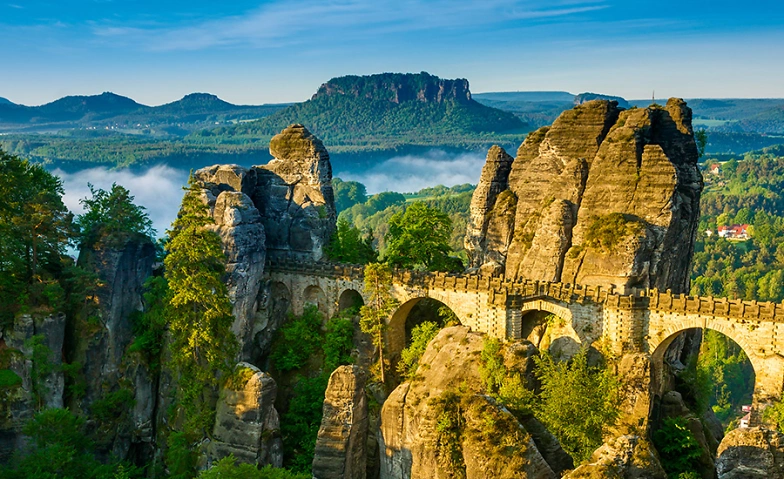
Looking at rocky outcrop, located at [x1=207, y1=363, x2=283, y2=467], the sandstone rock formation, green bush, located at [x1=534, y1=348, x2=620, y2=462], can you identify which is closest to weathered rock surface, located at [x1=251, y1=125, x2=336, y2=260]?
the sandstone rock formation

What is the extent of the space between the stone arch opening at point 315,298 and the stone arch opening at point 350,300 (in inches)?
41.4

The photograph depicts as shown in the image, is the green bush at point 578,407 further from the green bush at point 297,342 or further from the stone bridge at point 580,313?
the green bush at point 297,342

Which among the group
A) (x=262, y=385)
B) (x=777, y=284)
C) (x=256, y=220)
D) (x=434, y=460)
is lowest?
(x=777, y=284)

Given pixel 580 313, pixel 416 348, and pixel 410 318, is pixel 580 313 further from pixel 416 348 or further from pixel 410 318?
pixel 410 318

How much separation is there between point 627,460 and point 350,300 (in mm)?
31160

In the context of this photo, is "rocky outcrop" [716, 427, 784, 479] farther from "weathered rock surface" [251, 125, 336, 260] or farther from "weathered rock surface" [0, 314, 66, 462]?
"weathered rock surface" [0, 314, 66, 462]

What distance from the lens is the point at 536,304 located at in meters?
48.1

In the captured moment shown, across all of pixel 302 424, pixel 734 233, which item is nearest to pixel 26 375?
pixel 302 424

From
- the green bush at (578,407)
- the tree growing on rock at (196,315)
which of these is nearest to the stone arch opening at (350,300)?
the tree growing on rock at (196,315)

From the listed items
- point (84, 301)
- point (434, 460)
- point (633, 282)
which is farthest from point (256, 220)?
point (434, 460)

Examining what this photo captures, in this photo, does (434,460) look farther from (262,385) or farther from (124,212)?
(124,212)

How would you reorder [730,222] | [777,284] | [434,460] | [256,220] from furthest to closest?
1. [730,222]
2. [777,284]
3. [256,220]
4. [434,460]

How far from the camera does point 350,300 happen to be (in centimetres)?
5381

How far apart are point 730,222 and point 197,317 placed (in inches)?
5922
